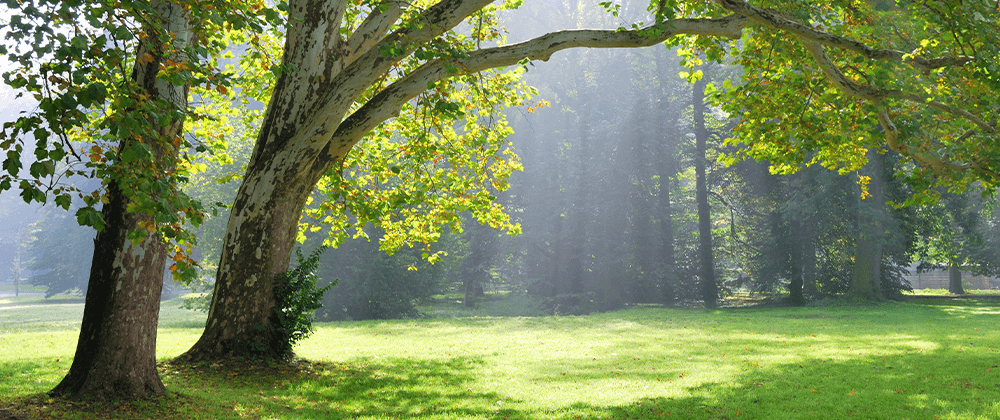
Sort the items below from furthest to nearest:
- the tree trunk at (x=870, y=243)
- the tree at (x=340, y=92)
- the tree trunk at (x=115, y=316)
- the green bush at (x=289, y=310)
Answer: the tree trunk at (x=870, y=243) → the green bush at (x=289, y=310) → the tree at (x=340, y=92) → the tree trunk at (x=115, y=316)

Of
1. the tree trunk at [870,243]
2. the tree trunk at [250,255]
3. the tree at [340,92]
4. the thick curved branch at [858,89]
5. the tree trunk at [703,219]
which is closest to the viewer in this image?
the tree at [340,92]

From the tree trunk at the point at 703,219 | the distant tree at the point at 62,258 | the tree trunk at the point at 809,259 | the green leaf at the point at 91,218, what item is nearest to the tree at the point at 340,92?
the green leaf at the point at 91,218

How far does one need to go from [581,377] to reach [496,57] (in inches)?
206

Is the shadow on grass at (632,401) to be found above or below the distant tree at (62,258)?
below

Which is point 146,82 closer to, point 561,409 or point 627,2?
point 561,409

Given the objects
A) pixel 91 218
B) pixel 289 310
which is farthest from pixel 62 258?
pixel 91 218

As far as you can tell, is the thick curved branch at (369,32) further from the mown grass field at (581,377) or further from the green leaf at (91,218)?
the green leaf at (91,218)

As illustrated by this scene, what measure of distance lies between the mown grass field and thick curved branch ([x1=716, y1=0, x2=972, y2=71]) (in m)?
4.32

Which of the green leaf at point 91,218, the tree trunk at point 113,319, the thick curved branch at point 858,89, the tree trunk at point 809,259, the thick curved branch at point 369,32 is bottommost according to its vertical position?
the tree trunk at point 113,319

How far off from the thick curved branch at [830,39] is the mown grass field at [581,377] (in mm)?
4321

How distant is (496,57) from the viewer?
27.6 feet

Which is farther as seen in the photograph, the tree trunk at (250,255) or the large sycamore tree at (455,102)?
the tree trunk at (250,255)

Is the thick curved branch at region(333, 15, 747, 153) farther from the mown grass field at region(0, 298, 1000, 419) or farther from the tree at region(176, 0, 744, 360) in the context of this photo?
the mown grass field at region(0, 298, 1000, 419)

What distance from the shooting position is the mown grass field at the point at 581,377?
6.76 meters
